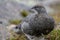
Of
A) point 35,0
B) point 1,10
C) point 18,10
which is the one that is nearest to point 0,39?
point 1,10

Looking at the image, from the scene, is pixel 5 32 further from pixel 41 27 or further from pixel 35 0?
pixel 35 0

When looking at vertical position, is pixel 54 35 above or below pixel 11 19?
below

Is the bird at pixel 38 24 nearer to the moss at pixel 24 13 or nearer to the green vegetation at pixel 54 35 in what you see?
the green vegetation at pixel 54 35

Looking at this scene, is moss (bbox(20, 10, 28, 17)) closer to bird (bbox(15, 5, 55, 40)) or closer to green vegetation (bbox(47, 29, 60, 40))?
green vegetation (bbox(47, 29, 60, 40))

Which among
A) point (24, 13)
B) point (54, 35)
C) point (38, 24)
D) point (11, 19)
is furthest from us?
point (24, 13)

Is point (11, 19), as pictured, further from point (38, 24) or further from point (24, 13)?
point (38, 24)

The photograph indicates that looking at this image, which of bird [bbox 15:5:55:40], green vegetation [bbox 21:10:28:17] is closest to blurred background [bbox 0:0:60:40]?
green vegetation [bbox 21:10:28:17]

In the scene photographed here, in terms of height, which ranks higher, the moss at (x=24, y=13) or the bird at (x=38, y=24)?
the moss at (x=24, y=13)

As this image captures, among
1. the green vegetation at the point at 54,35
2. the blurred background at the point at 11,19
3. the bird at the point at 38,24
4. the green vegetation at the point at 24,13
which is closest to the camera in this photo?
the bird at the point at 38,24

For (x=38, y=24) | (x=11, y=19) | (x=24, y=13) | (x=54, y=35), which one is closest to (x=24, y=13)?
(x=24, y=13)

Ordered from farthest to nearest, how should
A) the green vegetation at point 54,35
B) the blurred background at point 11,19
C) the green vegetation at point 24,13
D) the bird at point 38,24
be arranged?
the green vegetation at point 24,13
the blurred background at point 11,19
the green vegetation at point 54,35
the bird at point 38,24

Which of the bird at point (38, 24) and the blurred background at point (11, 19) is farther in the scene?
the blurred background at point (11, 19)

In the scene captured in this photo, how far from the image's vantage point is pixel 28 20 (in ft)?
16.3

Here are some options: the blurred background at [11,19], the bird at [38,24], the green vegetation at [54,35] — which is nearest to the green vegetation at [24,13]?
the blurred background at [11,19]
